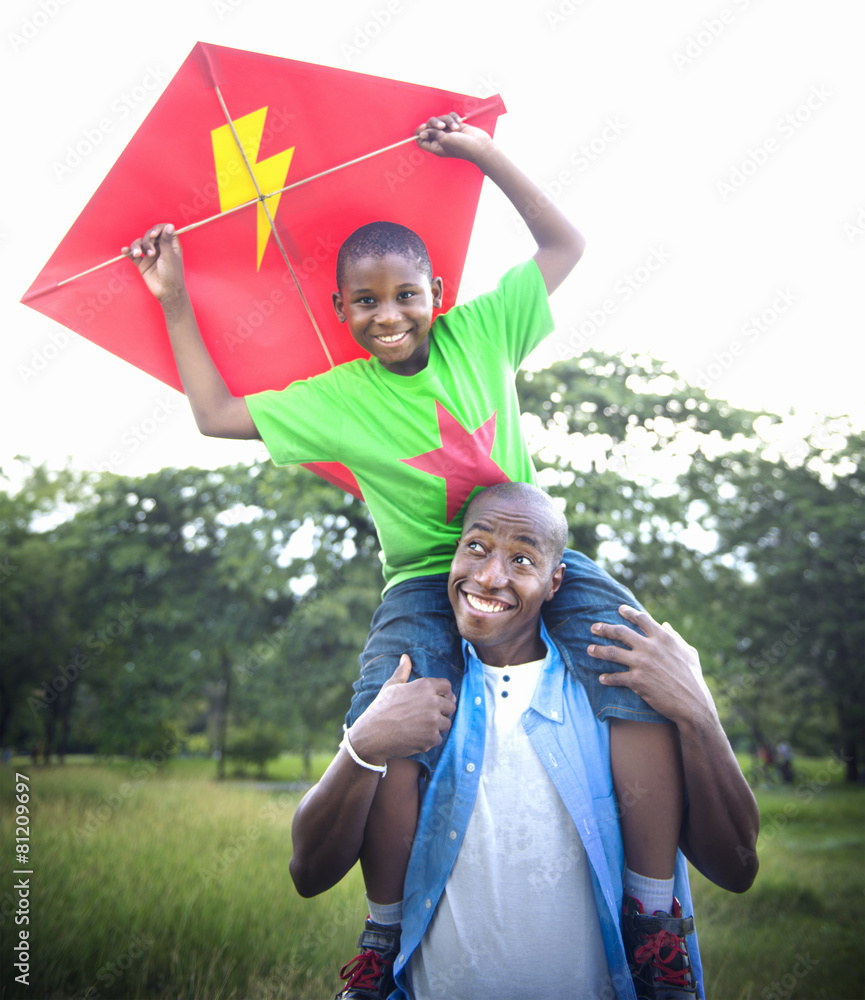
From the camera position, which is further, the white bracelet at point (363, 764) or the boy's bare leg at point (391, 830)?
the boy's bare leg at point (391, 830)

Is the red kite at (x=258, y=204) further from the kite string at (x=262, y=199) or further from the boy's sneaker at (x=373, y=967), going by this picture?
the boy's sneaker at (x=373, y=967)

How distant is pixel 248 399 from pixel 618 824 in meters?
2.04

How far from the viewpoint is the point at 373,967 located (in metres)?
2.49

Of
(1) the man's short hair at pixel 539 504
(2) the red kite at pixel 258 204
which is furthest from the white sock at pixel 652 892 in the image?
(2) the red kite at pixel 258 204

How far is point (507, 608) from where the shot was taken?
2.59 metres

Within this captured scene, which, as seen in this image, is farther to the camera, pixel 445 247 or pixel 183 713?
pixel 183 713

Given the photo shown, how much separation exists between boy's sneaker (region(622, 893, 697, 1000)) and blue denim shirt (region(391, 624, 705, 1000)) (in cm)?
7

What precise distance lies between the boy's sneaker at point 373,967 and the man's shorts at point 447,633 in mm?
620

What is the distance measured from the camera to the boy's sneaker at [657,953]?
90.4 inches

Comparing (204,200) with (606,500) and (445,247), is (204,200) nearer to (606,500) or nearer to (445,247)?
(445,247)

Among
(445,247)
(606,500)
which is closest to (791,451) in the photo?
(606,500)

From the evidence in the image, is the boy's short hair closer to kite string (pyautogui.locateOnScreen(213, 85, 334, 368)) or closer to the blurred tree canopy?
kite string (pyautogui.locateOnScreen(213, 85, 334, 368))

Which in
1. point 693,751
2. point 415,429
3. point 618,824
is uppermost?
point 415,429

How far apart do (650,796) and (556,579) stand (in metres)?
0.82
